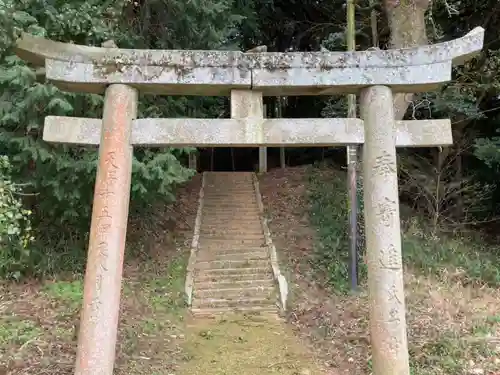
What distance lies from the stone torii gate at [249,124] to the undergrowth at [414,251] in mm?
4164

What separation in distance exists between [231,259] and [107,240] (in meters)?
5.71

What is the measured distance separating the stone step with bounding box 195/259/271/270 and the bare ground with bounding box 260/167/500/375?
0.48 meters

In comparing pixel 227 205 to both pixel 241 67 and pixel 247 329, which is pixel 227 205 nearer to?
pixel 247 329

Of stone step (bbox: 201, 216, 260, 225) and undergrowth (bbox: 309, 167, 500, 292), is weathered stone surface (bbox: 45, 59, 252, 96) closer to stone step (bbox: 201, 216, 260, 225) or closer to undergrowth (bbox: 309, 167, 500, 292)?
undergrowth (bbox: 309, 167, 500, 292)

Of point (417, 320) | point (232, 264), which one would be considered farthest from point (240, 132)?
point (232, 264)

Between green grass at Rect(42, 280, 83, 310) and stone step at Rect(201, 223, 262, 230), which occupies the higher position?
stone step at Rect(201, 223, 262, 230)

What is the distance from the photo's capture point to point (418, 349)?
6391 mm

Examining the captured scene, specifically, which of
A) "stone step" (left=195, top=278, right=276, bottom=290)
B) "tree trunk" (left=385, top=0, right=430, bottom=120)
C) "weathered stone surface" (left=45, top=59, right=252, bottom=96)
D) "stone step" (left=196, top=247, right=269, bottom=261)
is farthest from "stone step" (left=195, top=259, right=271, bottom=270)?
"weathered stone surface" (left=45, top=59, right=252, bottom=96)

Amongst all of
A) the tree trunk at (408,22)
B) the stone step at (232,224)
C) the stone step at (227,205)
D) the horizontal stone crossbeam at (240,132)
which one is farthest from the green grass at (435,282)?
the tree trunk at (408,22)

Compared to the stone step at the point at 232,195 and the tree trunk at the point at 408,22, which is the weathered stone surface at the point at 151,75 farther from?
the stone step at the point at 232,195

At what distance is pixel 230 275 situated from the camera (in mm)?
10039

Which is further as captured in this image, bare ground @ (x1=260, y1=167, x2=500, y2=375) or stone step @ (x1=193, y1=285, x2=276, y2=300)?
stone step @ (x1=193, y1=285, x2=276, y2=300)

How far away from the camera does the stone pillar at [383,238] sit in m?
5.20

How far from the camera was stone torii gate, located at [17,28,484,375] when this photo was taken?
518 cm
